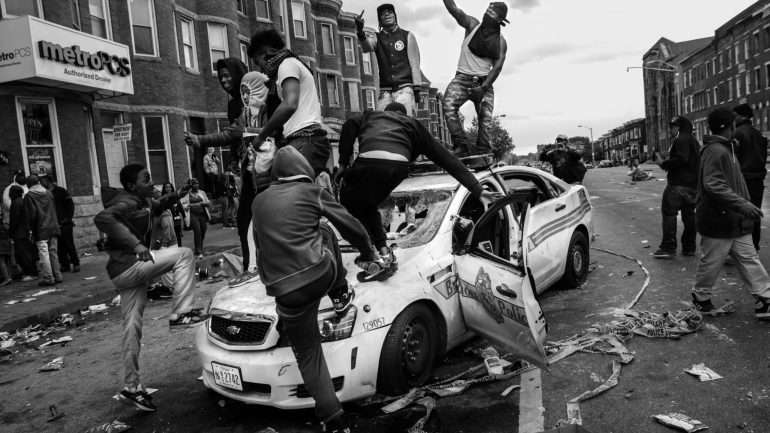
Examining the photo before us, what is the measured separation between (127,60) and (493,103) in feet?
39.7

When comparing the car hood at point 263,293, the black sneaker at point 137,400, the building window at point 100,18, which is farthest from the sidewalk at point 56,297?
the building window at point 100,18

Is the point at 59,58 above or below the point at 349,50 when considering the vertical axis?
below

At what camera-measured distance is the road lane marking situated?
344 centimetres

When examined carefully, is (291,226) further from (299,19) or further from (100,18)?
(299,19)

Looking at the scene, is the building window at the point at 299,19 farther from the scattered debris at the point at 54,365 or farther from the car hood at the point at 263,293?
the car hood at the point at 263,293

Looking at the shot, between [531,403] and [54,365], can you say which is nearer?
[531,403]

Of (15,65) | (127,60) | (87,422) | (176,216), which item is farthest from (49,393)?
(127,60)

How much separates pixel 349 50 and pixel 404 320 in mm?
35017

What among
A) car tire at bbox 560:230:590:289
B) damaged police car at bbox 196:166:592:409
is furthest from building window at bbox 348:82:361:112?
damaged police car at bbox 196:166:592:409

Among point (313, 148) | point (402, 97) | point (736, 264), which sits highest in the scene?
point (402, 97)

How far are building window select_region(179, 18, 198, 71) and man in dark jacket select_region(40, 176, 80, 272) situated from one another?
33.3 feet

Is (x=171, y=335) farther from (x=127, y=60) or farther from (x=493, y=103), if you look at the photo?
(x=127, y=60)

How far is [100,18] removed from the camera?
54.2 ft

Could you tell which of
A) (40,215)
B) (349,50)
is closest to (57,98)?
(40,215)
